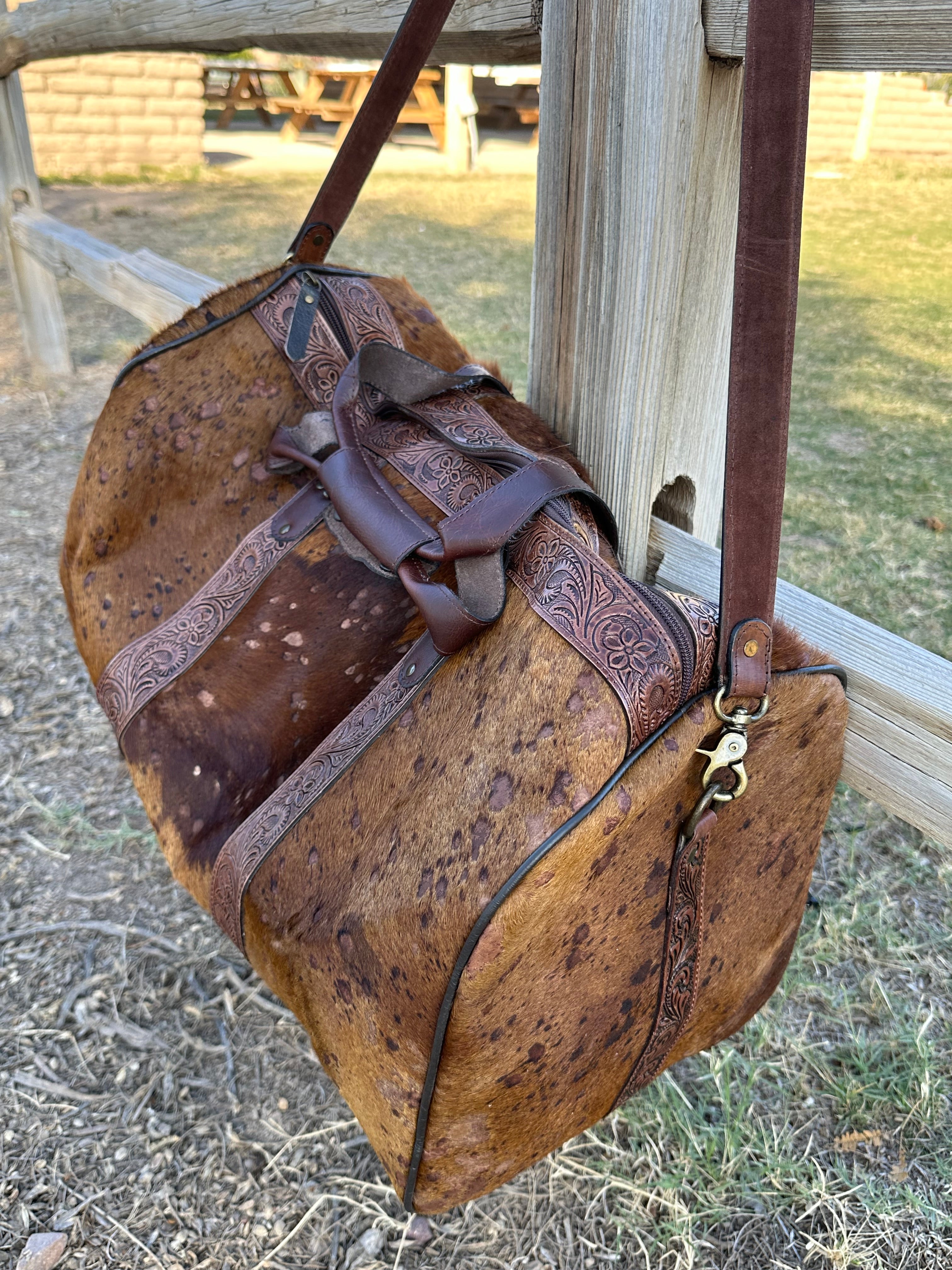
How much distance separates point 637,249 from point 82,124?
9.90 m

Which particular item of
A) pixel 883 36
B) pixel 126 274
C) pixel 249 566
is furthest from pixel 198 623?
pixel 126 274

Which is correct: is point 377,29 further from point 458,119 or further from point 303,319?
point 458,119

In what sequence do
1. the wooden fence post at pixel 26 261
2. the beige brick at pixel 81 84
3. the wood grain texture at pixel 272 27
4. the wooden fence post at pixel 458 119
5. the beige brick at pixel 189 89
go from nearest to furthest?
the wood grain texture at pixel 272 27 → the wooden fence post at pixel 26 261 → the beige brick at pixel 81 84 → the beige brick at pixel 189 89 → the wooden fence post at pixel 458 119

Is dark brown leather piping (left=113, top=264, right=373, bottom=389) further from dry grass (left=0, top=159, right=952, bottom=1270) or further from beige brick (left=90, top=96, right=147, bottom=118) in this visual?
beige brick (left=90, top=96, right=147, bottom=118)

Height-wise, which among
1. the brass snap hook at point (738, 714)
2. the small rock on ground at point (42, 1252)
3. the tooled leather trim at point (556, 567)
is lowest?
the small rock on ground at point (42, 1252)

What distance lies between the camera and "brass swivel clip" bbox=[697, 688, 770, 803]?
33.0 inches

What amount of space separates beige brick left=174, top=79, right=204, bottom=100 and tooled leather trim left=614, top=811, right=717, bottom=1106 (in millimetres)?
10609

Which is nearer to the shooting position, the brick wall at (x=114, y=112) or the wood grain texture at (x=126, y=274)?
the wood grain texture at (x=126, y=274)

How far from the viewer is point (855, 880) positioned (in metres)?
1.86

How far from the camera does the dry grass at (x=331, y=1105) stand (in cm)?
128

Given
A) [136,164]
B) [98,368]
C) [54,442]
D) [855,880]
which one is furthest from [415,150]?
[855,880]

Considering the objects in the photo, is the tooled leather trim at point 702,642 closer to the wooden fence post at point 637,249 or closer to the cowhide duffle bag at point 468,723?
the cowhide duffle bag at point 468,723

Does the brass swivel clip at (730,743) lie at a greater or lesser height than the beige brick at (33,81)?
lesser

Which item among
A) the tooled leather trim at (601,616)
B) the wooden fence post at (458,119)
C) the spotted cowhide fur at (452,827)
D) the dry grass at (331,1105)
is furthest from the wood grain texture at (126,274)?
the wooden fence post at (458,119)
